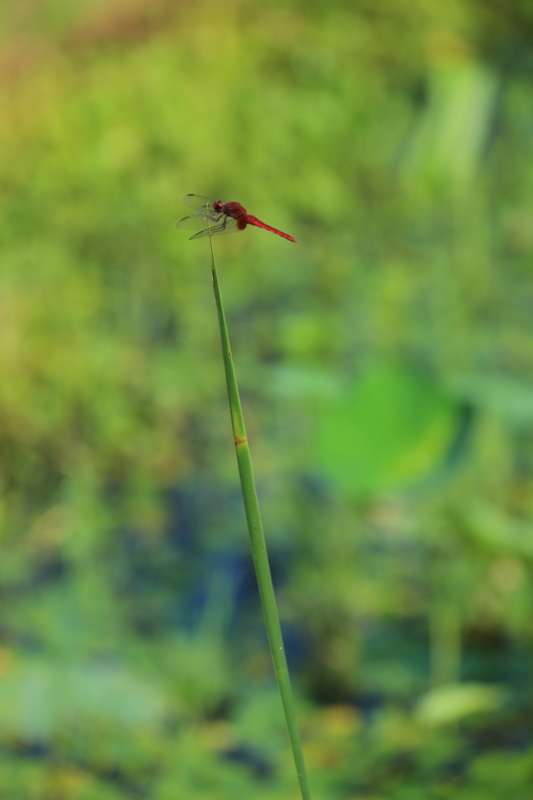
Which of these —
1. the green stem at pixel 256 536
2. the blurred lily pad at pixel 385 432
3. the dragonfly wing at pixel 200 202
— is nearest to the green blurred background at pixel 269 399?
the blurred lily pad at pixel 385 432

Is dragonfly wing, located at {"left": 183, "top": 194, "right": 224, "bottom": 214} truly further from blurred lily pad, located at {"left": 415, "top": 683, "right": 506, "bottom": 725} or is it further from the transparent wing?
blurred lily pad, located at {"left": 415, "top": 683, "right": 506, "bottom": 725}

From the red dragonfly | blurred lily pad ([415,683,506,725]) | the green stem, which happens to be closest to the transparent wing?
the red dragonfly

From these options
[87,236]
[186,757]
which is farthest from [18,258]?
[186,757]

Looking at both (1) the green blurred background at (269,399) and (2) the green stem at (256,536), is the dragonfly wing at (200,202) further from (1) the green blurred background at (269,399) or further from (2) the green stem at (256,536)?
(1) the green blurred background at (269,399)

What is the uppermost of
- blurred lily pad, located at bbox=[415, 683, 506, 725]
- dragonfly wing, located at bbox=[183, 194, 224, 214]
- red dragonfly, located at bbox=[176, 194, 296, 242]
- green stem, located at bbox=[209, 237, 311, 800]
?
dragonfly wing, located at bbox=[183, 194, 224, 214]

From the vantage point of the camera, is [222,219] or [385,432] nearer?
[222,219]

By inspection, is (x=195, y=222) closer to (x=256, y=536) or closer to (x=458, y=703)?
(x=256, y=536)

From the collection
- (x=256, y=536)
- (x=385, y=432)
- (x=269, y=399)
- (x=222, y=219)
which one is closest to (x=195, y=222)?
(x=222, y=219)

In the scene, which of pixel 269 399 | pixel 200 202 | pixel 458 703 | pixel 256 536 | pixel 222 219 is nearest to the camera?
pixel 256 536
